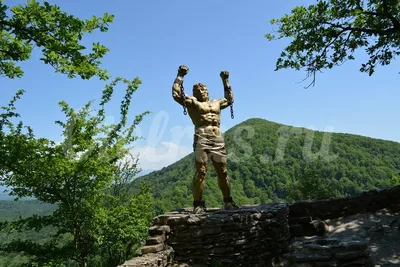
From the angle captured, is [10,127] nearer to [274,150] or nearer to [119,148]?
[119,148]

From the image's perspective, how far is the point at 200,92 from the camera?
25.6 feet

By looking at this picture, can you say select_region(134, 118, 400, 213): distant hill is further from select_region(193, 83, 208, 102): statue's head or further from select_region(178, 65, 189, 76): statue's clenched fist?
select_region(178, 65, 189, 76): statue's clenched fist

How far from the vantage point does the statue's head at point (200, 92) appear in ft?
25.6

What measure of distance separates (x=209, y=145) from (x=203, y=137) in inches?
9.4

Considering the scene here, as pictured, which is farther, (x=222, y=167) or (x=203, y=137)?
(x=222, y=167)

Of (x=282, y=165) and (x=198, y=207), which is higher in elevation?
(x=282, y=165)

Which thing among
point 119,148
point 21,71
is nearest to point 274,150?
point 119,148

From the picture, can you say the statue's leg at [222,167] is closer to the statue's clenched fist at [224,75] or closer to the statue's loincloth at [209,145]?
the statue's loincloth at [209,145]

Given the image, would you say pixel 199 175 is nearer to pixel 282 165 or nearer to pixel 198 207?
pixel 198 207

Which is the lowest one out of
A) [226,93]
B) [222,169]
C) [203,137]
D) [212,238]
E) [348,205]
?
[212,238]

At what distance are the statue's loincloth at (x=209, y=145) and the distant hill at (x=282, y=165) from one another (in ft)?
162

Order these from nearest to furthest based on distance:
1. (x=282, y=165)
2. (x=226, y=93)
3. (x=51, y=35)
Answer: (x=51, y=35), (x=226, y=93), (x=282, y=165)

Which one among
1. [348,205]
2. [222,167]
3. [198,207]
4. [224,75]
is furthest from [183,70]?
Result: [348,205]

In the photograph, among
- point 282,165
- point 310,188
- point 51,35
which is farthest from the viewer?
point 282,165
